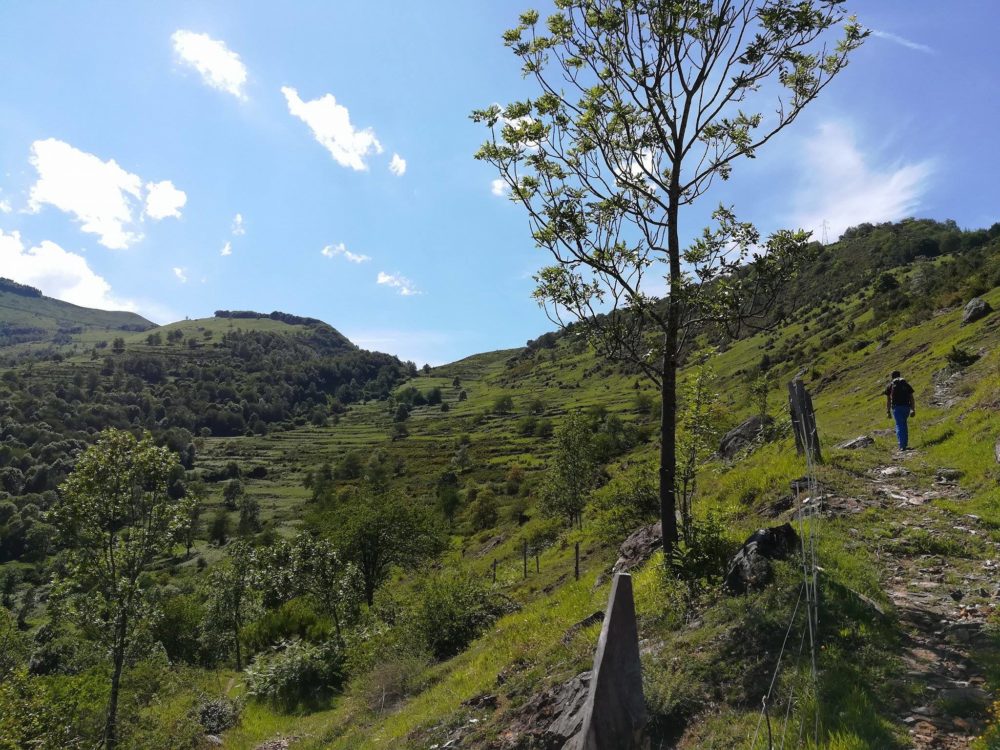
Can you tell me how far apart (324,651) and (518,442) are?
421ft

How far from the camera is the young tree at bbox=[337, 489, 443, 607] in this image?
135ft

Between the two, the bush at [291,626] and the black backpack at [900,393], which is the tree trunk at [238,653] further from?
the black backpack at [900,393]

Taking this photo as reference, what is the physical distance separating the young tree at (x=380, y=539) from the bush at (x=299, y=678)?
540 inches

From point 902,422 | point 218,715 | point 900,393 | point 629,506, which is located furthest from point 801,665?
point 218,715

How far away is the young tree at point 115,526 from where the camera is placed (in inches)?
755

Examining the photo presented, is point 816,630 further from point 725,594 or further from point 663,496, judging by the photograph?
point 663,496

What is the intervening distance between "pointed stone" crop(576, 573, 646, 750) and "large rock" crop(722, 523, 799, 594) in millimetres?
5207

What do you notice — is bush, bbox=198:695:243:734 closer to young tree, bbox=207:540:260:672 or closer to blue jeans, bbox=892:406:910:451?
young tree, bbox=207:540:260:672

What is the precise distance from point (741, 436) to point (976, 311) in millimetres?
21993

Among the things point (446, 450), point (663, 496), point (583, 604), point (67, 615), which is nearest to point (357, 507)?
point (67, 615)

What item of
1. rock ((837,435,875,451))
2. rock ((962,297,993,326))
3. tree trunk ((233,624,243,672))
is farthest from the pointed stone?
tree trunk ((233,624,243,672))

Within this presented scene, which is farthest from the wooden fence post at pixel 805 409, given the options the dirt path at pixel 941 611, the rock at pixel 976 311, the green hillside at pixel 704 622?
the rock at pixel 976 311

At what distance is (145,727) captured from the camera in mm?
21812

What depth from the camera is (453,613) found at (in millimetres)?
19672
